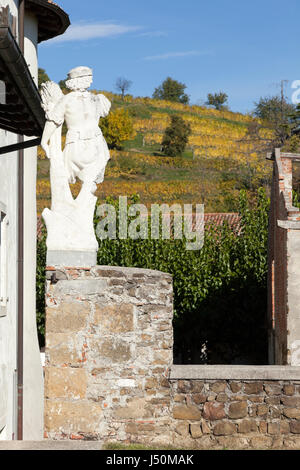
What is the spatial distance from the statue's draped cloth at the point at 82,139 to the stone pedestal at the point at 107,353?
4.16 ft

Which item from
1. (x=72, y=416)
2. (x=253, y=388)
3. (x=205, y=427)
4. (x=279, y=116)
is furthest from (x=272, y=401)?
(x=279, y=116)

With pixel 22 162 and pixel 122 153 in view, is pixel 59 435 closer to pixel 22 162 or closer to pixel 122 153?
pixel 22 162

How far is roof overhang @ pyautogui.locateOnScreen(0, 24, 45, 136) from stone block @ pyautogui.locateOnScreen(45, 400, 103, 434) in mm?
3309

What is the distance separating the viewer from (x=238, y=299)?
2281 centimetres

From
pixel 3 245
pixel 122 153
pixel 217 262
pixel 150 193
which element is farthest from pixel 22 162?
pixel 122 153

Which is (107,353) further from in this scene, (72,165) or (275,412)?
(72,165)

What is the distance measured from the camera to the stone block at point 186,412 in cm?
880

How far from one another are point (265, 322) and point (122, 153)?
38829 mm

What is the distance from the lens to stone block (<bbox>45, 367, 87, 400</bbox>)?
28.4 ft

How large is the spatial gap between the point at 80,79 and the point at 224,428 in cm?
468

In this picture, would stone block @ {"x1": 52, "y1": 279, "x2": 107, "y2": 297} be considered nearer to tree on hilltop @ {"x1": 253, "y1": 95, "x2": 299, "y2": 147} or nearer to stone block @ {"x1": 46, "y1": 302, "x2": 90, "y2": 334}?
stone block @ {"x1": 46, "y1": 302, "x2": 90, "y2": 334}

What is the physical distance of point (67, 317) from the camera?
875 cm

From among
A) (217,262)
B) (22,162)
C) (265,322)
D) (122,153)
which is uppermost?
(122,153)

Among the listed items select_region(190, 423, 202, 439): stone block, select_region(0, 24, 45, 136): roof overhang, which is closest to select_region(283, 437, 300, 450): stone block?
select_region(190, 423, 202, 439): stone block
